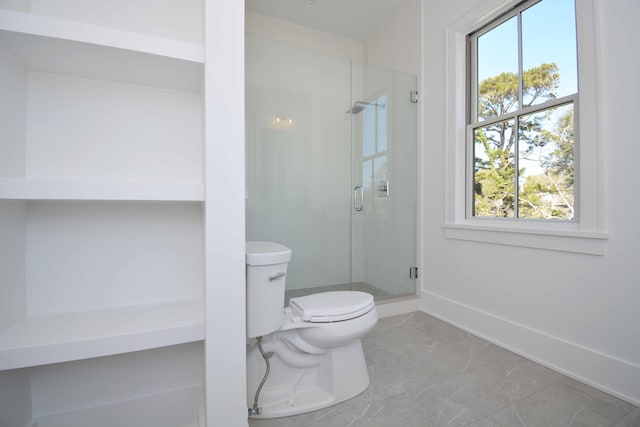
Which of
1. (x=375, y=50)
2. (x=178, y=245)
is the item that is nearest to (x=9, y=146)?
(x=178, y=245)

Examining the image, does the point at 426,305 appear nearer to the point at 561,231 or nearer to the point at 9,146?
the point at 561,231

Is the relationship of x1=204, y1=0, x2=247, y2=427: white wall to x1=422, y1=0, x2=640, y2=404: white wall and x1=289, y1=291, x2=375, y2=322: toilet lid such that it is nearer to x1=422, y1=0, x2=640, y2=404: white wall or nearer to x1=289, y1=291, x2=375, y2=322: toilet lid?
x1=289, y1=291, x2=375, y2=322: toilet lid

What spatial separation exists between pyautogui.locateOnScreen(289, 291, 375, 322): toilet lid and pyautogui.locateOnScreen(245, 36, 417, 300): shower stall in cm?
92

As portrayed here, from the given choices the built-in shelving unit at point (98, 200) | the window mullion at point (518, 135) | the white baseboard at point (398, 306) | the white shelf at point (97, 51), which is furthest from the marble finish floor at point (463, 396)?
the white shelf at point (97, 51)

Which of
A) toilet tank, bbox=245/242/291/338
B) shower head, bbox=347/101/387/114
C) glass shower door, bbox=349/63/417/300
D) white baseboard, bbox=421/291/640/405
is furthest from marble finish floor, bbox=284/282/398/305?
shower head, bbox=347/101/387/114

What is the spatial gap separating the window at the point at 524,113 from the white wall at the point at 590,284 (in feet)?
0.72

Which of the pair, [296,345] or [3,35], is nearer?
[3,35]

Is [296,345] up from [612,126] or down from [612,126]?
down

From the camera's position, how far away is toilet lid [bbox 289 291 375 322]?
4.26 feet

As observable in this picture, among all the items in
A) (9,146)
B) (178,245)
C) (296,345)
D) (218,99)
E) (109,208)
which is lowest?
(296,345)

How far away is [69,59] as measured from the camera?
1.00m

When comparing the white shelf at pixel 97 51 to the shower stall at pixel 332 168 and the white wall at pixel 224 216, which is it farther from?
the shower stall at pixel 332 168

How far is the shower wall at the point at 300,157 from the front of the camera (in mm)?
2223

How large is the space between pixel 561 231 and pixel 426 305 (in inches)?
48.3
